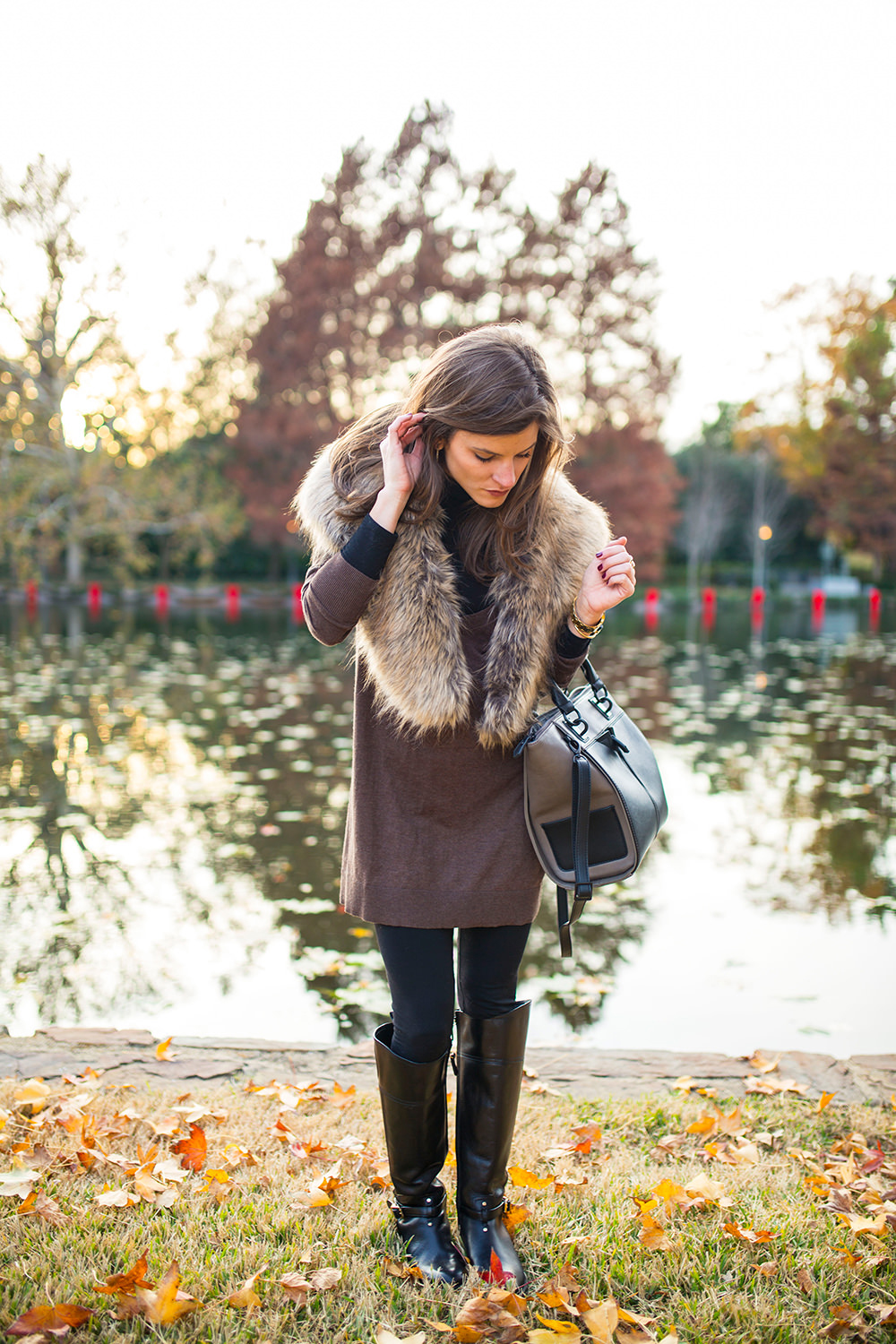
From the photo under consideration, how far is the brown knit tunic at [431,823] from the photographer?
211 cm

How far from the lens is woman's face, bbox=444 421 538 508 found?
81.0 inches

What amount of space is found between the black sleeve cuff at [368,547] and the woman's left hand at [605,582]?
0.46 meters

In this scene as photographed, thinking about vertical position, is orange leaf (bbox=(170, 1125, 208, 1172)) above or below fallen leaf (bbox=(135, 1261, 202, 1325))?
below

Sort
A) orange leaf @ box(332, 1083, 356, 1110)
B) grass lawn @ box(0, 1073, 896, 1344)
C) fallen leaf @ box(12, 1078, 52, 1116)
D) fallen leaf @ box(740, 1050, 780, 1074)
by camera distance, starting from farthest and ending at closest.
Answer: fallen leaf @ box(740, 1050, 780, 1074)
orange leaf @ box(332, 1083, 356, 1110)
fallen leaf @ box(12, 1078, 52, 1116)
grass lawn @ box(0, 1073, 896, 1344)

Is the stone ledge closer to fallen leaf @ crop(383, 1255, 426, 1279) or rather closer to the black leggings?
fallen leaf @ crop(383, 1255, 426, 1279)

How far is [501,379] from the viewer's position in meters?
2.03

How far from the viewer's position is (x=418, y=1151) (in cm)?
221

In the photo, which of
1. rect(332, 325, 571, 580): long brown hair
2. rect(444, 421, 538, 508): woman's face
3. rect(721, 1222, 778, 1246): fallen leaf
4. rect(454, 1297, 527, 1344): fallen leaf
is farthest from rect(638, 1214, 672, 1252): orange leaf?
rect(444, 421, 538, 508): woman's face

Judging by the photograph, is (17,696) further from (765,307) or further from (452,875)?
(765,307)

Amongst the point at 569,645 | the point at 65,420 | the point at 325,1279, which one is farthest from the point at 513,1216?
the point at 65,420

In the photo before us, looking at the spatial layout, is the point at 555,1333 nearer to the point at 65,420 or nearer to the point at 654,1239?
the point at 654,1239

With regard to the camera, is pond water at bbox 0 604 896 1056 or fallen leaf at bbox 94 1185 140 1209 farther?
pond water at bbox 0 604 896 1056

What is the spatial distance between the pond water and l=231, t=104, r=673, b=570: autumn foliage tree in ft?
76.6

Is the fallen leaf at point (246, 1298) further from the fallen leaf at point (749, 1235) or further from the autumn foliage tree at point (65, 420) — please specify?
the autumn foliage tree at point (65, 420)
